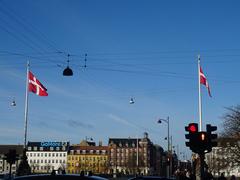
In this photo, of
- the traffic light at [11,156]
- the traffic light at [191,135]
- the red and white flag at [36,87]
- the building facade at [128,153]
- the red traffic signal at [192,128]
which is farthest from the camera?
the building facade at [128,153]

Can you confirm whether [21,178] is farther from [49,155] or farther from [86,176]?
[49,155]

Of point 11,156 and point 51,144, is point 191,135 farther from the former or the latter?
point 51,144

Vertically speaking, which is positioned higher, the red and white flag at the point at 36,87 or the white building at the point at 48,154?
the red and white flag at the point at 36,87

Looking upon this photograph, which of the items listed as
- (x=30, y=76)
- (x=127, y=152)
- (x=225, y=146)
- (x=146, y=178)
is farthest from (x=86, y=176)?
(x=127, y=152)

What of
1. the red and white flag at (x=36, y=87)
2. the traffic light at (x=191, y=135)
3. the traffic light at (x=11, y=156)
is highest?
the red and white flag at (x=36, y=87)

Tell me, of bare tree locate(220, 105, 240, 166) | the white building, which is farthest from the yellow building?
bare tree locate(220, 105, 240, 166)

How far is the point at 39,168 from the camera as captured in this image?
19062 centimetres

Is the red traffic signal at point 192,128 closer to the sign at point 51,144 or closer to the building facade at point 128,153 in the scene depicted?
the building facade at point 128,153

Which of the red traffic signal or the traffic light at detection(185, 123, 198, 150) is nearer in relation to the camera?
the traffic light at detection(185, 123, 198, 150)

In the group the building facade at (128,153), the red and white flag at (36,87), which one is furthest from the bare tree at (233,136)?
the building facade at (128,153)

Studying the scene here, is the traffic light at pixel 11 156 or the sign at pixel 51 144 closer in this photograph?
the traffic light at pixel 11 156

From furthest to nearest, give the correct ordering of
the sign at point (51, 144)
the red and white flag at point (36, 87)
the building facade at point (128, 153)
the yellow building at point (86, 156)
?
the sign at point (51, 144)
the yellow building at point (86, 156)
the building facade at point (128, 153)
the red and white flag at point (36, 87)

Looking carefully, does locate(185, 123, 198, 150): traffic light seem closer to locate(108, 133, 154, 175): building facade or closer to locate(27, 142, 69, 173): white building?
locate(108, 133, 154, 175): building facade

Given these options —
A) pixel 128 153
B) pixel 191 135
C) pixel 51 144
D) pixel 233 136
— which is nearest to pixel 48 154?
pixel 51 144
